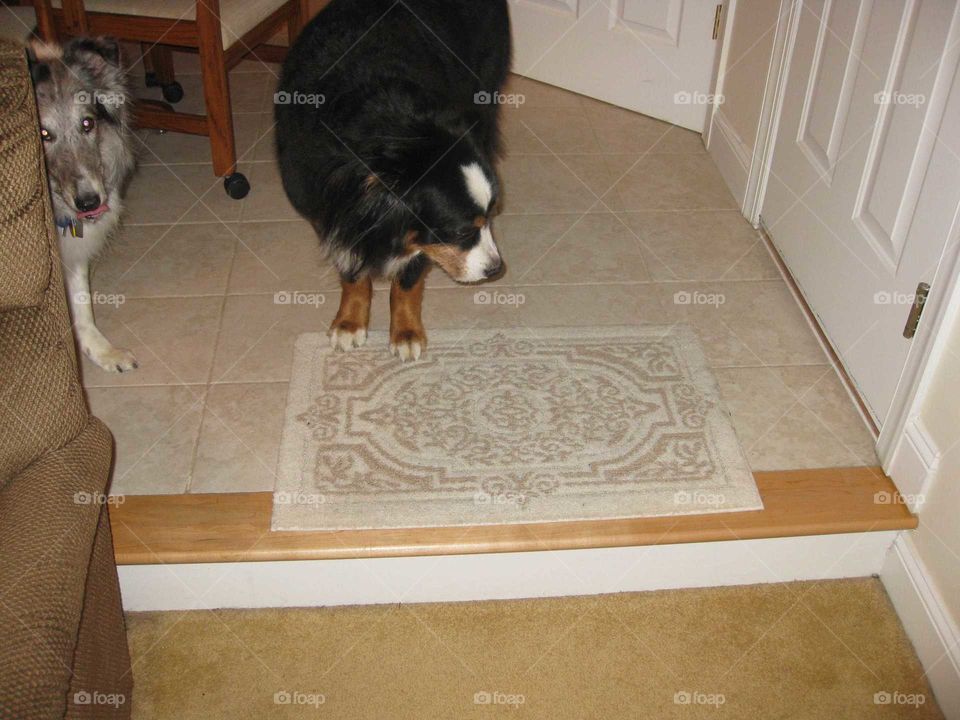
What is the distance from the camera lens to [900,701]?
1.56 metres

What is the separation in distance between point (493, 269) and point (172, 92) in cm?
192

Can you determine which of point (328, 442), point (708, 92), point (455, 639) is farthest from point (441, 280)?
point (708, 92)

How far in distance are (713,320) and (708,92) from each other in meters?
1.19

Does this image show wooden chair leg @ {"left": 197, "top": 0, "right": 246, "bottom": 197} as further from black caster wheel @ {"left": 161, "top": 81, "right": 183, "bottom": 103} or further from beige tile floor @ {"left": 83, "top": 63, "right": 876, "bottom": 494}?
black caster wheel @ {"left": 161, "top": 81, "right": 183, "bottom": 103}

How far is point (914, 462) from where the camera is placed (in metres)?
1.68

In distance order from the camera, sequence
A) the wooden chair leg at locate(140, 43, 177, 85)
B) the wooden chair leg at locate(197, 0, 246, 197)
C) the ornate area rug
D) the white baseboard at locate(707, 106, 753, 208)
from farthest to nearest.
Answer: the wooden chair leg at locate(140, 43, 177, 85) → the white baseboard at locate(707, 106, 753, 208) → the wooden chair leg at locate(197, 0, 246, 197) → the ornate area rug

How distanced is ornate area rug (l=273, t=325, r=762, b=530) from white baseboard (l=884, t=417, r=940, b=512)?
31 centimetres

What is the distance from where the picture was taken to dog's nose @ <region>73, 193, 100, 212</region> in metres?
1.89

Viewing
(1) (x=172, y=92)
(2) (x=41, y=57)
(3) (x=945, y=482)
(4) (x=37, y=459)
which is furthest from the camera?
(1) (x=172, y=92)

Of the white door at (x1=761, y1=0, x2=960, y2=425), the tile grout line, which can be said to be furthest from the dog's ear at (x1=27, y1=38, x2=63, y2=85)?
the white door at (x1=761, y1=0, x2=960, y2=425)

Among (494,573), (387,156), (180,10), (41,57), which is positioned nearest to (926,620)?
(494,573)

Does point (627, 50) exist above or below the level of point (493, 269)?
above

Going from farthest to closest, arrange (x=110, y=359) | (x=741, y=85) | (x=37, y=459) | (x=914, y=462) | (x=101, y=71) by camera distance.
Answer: (x=741, y=85), (x=110, y=359), (x=101, y=71), (x=914, y=462), (x=37, y=459)

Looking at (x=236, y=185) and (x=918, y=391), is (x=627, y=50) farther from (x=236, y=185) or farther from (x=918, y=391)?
(x=918, y=391)
